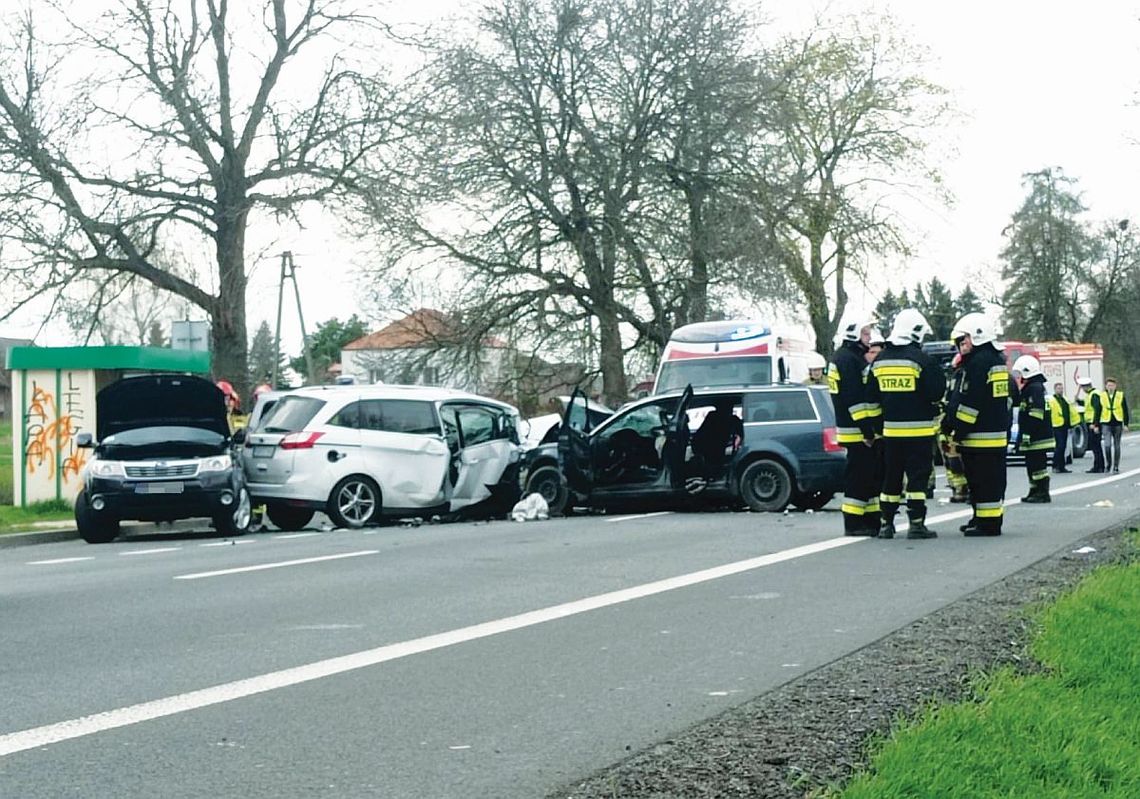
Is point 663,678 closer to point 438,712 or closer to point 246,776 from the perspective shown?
point 438,712

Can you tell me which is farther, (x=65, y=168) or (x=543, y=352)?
(x=543, y=352)

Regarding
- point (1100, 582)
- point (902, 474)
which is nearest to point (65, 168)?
point (902, 474)

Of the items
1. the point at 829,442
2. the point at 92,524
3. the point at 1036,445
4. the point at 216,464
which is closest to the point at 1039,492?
the point at 1036,445

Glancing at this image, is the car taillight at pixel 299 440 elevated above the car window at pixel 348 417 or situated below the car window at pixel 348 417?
below

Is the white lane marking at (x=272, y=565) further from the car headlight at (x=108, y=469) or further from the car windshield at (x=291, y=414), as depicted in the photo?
the car windshield at (x=291, y=414)

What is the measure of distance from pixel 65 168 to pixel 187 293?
151 inches

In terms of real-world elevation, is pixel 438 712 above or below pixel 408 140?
below

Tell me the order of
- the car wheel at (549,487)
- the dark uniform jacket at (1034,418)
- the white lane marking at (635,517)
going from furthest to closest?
the car wheel at (549,487)
the dark uniform jacket at (1034,418)
the white lane marking at (635,517)

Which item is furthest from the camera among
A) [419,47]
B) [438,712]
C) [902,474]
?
[419,47]

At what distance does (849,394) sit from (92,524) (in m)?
9.27

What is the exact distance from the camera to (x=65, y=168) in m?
28.1

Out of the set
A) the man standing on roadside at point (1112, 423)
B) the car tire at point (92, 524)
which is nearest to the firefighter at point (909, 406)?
the car tire at point (92, 524)

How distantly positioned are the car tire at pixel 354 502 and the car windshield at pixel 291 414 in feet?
2.94

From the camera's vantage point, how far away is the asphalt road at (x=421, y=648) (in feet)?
18.7
